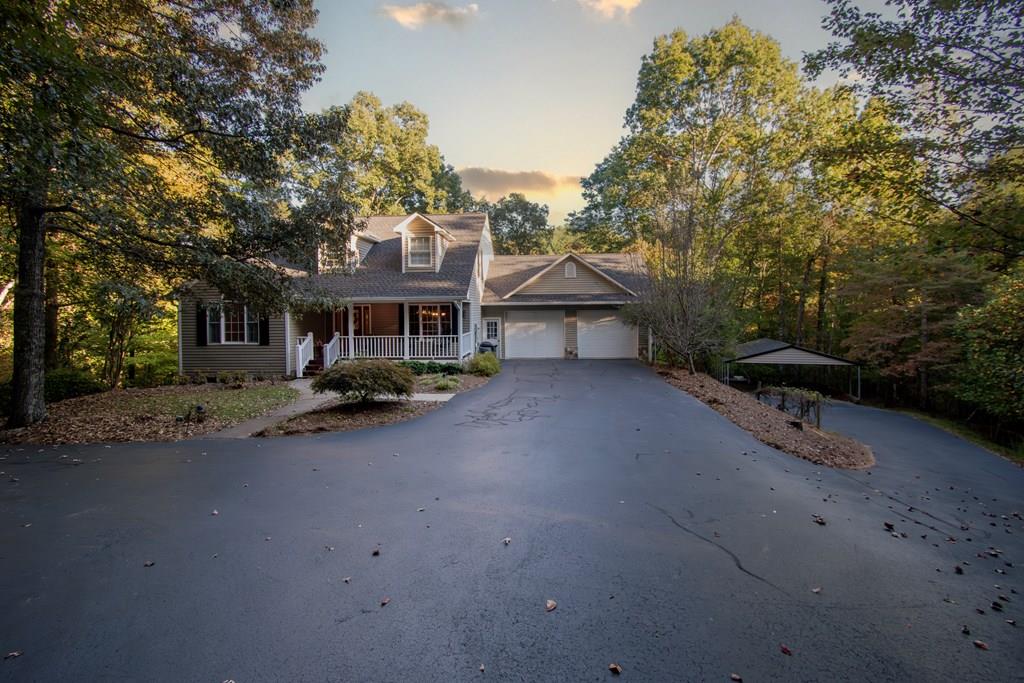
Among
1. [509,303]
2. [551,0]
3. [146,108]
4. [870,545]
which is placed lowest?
[870,545]

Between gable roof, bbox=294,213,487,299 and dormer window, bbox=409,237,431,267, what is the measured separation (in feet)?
1.57

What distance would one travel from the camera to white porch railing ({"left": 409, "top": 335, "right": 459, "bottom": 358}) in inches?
676

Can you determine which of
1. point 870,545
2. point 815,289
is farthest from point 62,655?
point 815,289

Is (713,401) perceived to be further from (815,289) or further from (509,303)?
(815,289)

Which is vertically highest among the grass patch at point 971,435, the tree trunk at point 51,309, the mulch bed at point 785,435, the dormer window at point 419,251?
the dormer window at point 419,251

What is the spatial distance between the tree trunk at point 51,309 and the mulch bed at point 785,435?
17.4 metres

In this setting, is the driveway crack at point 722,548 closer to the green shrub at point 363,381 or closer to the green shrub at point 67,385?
the green shrub at point 363,381

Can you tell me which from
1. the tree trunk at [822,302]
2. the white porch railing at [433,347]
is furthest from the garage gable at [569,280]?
the tree trunk at [822,302]

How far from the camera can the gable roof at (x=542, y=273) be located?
21.2 m

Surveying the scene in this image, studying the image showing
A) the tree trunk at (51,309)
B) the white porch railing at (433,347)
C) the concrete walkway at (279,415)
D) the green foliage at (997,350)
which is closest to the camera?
the concrete walkway at (279,415)

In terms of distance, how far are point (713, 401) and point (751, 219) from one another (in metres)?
14.1

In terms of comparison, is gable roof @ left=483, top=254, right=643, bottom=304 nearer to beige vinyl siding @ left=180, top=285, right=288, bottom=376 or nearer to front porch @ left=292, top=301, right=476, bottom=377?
front porch @ left=292, top=301, right=476, bottom=377

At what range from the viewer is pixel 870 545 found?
401 cm

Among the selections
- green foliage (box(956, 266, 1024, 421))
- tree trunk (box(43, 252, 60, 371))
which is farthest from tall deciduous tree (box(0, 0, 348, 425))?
green foliage (box(956, 266, 1024, 421))
